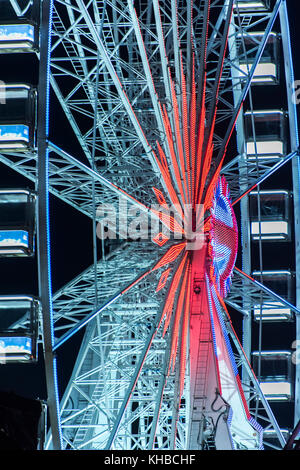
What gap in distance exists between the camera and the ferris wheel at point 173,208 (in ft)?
54.4

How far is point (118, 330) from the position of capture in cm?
2264

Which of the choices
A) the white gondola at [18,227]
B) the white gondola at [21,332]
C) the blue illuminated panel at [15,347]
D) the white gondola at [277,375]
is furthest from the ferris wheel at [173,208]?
the white gondola at [18,227]

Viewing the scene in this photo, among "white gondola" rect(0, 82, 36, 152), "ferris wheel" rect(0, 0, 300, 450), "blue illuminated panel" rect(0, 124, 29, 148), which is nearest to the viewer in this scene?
"white gondola" rect(0, 82, 36, 152)

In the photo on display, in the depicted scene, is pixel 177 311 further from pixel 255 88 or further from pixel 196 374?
pixel 255 88

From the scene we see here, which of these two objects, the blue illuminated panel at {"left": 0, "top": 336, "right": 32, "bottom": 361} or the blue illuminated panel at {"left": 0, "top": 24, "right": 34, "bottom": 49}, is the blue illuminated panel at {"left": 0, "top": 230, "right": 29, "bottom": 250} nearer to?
the blue illuminated panel at {"left": 0, "top": 336, "right": 32, "bottom": 361}

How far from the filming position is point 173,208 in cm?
2017

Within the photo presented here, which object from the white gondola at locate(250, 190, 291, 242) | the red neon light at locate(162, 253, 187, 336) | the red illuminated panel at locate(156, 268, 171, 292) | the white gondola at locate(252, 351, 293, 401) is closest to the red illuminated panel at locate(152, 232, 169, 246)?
the red illuminated panel at locate(156, 268, 171, 292)

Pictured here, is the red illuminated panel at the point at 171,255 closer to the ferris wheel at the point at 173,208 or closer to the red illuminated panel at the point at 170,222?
the ferris wheel at the point at 173,208

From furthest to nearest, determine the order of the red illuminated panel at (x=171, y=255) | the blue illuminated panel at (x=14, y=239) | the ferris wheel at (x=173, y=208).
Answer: the red illuminated panel at (x=171, y=255), the ferris wheel at (x=173, y=208), the blue illuminated panel at (x=14, y=239)

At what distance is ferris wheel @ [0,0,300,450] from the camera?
Result: 16578 mm

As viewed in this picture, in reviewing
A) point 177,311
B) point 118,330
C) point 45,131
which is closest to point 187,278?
point 177,311

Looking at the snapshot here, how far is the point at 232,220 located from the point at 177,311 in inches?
90.6

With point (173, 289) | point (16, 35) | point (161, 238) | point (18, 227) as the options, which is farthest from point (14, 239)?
point (161, 238)
